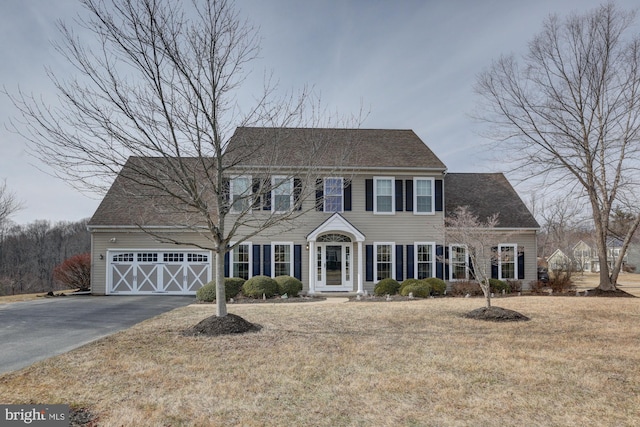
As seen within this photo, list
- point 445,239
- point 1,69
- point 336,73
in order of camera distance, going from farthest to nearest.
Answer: point 445,239
point 336,73
point 1,69

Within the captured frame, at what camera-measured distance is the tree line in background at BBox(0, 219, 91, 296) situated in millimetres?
39812

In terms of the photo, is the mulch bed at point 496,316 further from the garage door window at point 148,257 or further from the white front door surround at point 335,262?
the garage door window at point 148,257

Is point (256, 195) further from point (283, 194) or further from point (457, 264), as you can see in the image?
point (457, 264)

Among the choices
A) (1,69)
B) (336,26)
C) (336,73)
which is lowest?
(1,69)

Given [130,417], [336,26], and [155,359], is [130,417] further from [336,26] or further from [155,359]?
[336,26]

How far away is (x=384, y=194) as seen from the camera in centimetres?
1773

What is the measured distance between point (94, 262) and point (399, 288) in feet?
44.0

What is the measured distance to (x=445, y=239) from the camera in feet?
56.3

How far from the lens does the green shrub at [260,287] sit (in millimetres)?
15203

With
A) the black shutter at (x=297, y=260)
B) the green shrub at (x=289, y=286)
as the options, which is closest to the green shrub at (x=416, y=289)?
the green shrub at (x=289, y=286)

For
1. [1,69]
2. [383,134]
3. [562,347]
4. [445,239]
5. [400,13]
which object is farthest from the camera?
[383,134]

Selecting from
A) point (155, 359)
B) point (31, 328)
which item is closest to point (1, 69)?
point (31, 328)

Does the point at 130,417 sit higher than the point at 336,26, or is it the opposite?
the point at 336,26

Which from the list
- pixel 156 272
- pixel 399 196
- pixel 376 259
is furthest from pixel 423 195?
pixel 156 272
